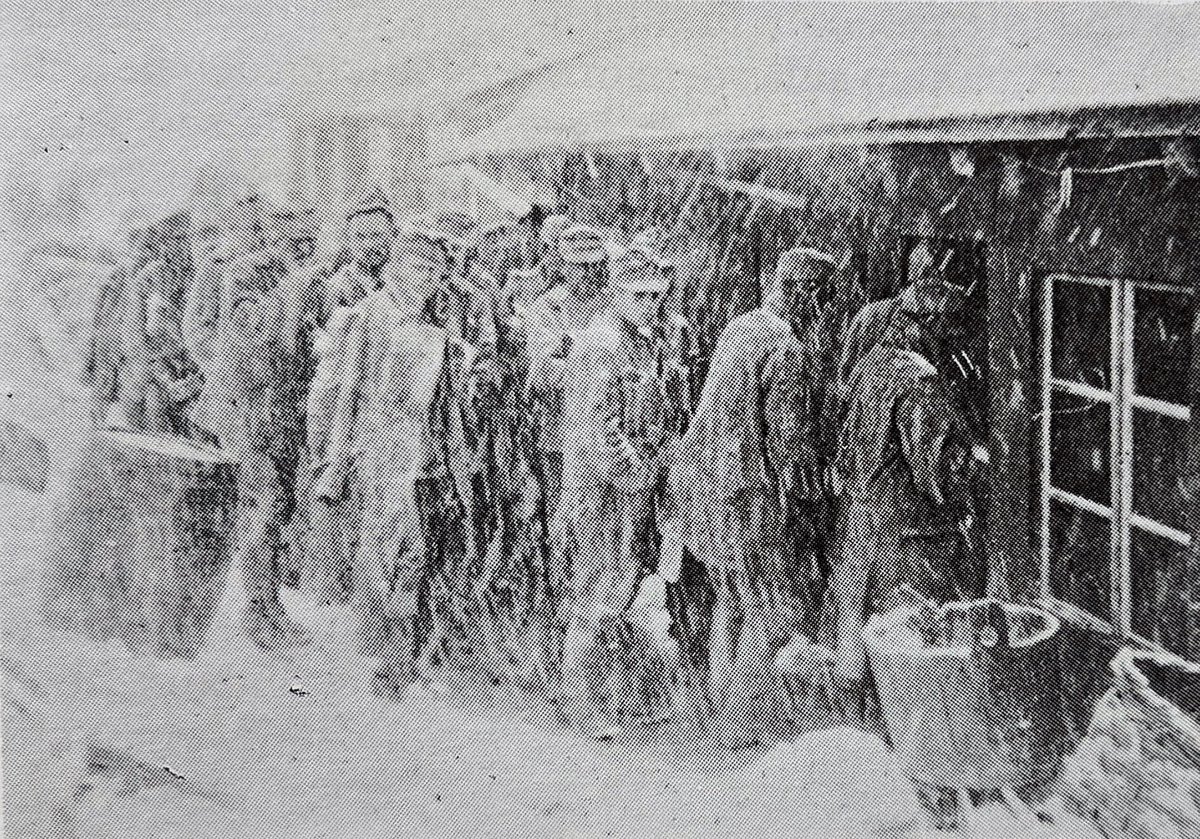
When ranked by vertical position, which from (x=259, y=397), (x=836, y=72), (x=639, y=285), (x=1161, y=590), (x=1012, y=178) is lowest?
(x=1161, y=590)

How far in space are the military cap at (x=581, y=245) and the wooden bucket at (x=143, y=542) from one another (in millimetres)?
455

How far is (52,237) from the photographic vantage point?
1.28 metres

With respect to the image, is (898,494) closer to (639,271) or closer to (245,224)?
(639,271)

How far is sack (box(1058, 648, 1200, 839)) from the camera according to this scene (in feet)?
4.09

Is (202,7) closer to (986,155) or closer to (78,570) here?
(78,570)

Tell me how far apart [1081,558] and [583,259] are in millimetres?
657

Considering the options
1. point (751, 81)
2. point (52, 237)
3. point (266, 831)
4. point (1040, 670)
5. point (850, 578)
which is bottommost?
point (266, 831)

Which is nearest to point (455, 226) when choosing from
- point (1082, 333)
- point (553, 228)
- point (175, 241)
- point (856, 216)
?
point (553, 228)

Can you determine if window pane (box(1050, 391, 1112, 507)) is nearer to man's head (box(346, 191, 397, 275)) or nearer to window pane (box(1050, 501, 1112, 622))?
window pane (box(1050, 501, 1112, 622))

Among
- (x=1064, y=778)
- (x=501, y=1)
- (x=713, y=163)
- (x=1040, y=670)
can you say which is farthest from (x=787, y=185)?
(x=1064, y=778)

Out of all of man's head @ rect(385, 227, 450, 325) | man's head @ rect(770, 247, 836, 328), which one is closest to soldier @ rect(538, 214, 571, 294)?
man's head @ rect(385, 227, 450, 325)

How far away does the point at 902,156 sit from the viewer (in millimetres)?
1261

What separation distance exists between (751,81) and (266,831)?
1027mm

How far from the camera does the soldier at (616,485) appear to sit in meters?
1.27
